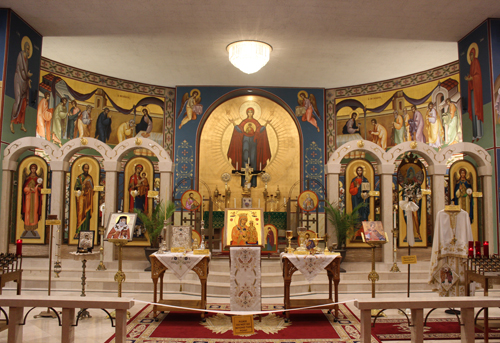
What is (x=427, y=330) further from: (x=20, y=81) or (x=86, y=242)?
(x=20, y=81)

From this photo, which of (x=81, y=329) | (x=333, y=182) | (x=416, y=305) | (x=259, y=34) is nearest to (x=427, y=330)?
(x=416, y=305)

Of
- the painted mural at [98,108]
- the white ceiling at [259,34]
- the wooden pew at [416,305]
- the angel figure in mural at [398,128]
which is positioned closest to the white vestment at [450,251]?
the wooden pew at [416,305]

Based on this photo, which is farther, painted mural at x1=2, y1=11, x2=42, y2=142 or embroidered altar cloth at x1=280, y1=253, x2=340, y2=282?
painted mural at x1=2, y1=11, x2=42, y2=142

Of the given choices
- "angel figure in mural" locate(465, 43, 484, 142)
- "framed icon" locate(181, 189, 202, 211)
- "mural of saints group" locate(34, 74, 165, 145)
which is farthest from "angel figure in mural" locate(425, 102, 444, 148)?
"mural of saints group" locate(34, 74, 165, 145)

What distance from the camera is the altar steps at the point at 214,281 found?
28.0 ft

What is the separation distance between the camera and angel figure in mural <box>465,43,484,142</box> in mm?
9391

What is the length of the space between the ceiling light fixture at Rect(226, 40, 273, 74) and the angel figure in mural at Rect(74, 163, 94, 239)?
18.4ft

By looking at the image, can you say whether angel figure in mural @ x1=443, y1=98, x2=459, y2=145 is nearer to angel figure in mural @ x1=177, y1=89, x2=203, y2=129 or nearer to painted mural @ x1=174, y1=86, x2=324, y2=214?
painted mural @ x1=174, y1=86, x2=324, y2=214

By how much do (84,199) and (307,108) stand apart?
8.20 m

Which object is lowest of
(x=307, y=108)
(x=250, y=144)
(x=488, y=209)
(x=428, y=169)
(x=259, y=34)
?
(x=488, y=209)

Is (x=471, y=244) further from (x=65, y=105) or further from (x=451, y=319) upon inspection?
Result: (x=65, y=105)

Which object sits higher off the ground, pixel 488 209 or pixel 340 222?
pixel 488 209

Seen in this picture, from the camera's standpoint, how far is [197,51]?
11.6 m

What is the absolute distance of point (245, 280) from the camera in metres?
6.52
